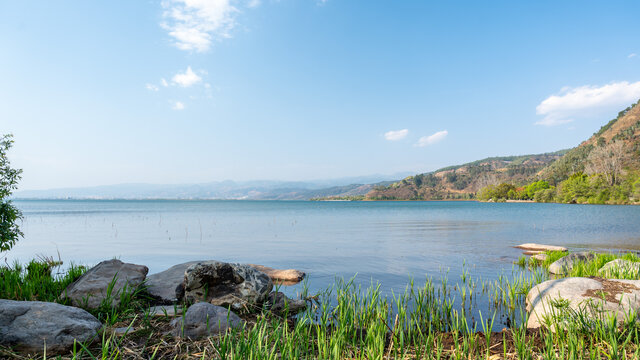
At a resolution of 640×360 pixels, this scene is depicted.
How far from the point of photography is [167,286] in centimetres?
1005

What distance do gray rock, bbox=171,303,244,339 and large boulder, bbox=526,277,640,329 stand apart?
552 centimetres

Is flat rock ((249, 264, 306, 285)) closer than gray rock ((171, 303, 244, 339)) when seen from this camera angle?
No

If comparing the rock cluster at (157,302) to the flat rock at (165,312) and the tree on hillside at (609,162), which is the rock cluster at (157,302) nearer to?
the flat rock at (165,312)

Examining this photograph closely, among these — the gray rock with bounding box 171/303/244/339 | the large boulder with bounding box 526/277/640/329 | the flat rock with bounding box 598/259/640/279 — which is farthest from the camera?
the flat rock with bounding box 598/259/640/279

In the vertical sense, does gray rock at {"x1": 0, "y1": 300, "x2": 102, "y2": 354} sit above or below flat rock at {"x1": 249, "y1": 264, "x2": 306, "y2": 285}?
above

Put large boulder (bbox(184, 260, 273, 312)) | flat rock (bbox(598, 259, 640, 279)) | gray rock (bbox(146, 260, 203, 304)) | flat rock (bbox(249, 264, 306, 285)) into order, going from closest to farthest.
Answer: large boulder (bbox(184, 260, 273, 312)) → gray rock (bbox(146, 260, 203, 304)) → flat rock (bbox(598, 259, 640, 279)) → flat rock (bbox(249, 264, 306, 285))

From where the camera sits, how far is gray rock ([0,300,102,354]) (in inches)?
198

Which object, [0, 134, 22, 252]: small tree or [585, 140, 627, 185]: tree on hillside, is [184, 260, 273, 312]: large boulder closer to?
[0, 134, 22, 252]: small tree

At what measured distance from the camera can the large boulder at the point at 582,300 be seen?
20.9 ft

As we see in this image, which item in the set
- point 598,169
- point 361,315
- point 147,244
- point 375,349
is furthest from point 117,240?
point 598,169

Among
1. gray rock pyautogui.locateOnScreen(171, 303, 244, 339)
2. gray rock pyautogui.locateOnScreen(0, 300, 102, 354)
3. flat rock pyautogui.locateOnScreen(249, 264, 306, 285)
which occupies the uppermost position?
gray rock pyautogui.locateOnScreen(0, 300, 102, 354)

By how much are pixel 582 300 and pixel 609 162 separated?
14784 cm

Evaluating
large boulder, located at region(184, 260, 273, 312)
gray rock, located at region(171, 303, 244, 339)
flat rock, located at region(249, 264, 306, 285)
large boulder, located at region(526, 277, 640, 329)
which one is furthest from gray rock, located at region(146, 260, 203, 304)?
large boulder, located at region(526, 277, 640, 329)

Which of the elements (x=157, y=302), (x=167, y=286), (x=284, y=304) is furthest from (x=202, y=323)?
(x=167, y=286)
